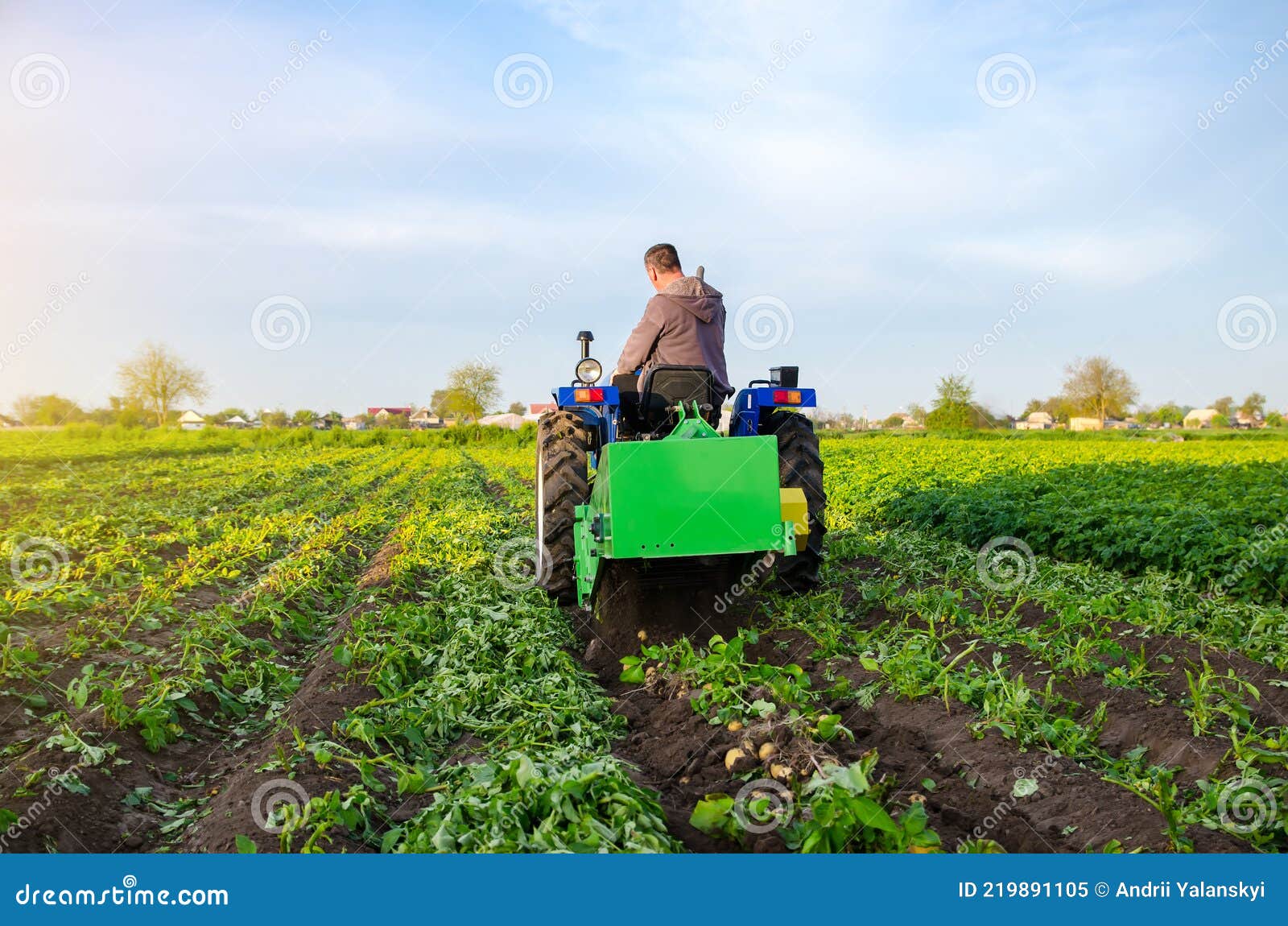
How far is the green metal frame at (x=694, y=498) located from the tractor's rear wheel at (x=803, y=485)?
3.27 ft

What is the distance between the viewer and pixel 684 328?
18.5 feet

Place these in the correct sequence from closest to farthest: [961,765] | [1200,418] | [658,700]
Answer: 1. [961,765]
2. [658,700]
3. [1200,418]

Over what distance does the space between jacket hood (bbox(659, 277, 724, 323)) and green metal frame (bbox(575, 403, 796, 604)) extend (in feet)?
3.82

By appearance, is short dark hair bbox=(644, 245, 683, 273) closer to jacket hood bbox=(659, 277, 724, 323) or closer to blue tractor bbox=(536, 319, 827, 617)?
jacket hood bbox=(659, 277, 724, 323)

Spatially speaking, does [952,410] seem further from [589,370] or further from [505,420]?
[589,370]

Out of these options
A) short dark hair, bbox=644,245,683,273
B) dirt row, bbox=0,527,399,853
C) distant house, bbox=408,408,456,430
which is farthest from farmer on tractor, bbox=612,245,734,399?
distant house, bbox=408,408,456,430

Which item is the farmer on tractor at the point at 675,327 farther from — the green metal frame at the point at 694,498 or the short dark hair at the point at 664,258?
the green metal frame at the point at 694,498

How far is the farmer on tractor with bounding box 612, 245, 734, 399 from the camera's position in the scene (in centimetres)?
562

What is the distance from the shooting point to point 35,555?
813 cm

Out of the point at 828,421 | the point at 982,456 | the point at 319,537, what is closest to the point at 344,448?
the point at 982,456

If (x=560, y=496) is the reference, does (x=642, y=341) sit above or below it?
above

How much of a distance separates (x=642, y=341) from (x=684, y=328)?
312mm

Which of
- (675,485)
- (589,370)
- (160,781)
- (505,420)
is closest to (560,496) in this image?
(589,370)

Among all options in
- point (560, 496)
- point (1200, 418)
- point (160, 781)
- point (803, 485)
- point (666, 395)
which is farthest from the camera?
point (1200, 418)
